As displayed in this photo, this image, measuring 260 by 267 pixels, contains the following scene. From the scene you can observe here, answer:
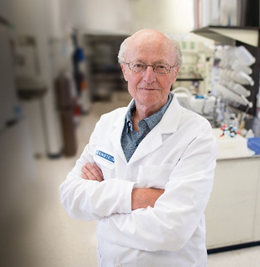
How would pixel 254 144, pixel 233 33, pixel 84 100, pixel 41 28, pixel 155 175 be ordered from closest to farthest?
pixel 155 175, pixel 41 28, pixel 84 100, pixel 254 144, pixel 233 33

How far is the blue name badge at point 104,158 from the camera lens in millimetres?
1149

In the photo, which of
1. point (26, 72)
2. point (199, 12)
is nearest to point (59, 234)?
point (26, 72)

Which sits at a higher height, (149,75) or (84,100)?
(149,75)

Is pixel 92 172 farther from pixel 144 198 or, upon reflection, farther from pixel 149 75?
pixel 149 75

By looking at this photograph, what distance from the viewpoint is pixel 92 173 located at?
120 centimetres

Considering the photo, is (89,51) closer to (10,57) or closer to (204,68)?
(10,57)

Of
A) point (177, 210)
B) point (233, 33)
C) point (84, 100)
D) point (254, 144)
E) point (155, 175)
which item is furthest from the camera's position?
point (233, 33)

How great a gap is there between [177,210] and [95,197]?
1.14 ft

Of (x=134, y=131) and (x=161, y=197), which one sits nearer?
(x=161, y=197)

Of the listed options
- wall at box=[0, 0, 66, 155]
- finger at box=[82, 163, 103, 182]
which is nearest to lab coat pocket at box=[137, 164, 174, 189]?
finger at box=[82, 163, 103, 182]

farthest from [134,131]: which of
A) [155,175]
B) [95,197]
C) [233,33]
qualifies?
[233,33]

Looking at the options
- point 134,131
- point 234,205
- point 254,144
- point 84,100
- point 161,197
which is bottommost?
point 234,205

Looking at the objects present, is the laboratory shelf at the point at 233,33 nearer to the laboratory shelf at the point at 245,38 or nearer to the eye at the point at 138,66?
the laboratory shelf at the point at 245,38

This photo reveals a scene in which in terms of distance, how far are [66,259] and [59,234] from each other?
0.80 feet
